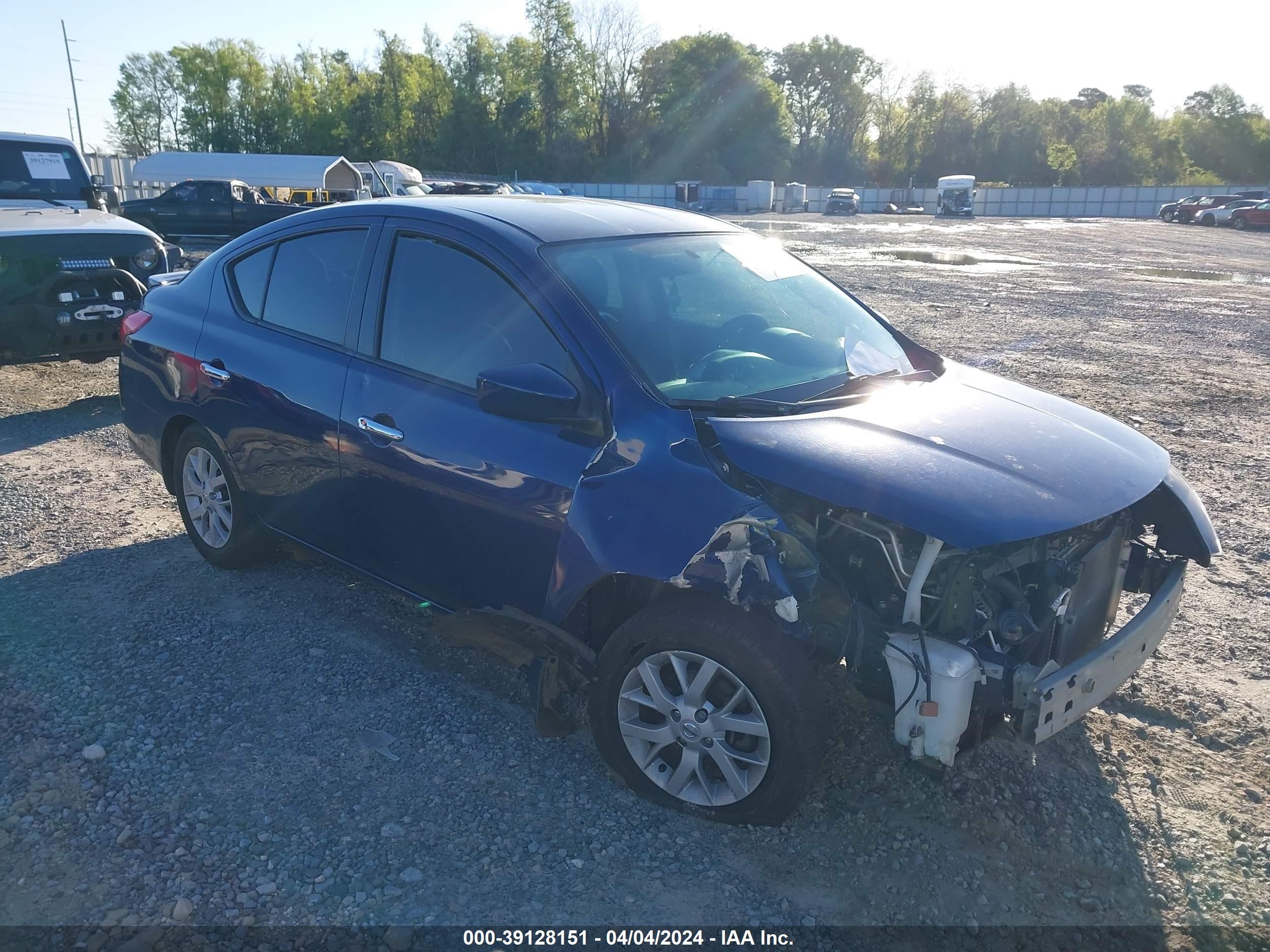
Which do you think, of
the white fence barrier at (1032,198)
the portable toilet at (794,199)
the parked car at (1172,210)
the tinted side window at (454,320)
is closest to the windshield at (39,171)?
the tinted side window at (454,320)

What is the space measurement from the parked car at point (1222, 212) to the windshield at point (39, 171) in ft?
165

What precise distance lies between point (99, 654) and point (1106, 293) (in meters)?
17.9

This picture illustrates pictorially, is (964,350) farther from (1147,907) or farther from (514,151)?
(514,151)

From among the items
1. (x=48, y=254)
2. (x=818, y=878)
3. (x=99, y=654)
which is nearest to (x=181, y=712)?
(x=99, y=654)

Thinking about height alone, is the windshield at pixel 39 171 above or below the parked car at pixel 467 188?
above

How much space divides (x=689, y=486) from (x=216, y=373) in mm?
2670

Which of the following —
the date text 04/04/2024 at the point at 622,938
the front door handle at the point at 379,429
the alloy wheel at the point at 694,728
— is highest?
the front door handle at the point at 379,429

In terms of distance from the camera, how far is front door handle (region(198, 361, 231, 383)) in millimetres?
4312

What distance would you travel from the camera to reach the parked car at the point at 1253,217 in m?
42.5

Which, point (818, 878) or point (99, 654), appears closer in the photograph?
point (818, 878)

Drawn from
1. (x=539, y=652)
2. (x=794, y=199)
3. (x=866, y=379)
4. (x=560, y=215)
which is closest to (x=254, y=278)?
(x=560, y=215)

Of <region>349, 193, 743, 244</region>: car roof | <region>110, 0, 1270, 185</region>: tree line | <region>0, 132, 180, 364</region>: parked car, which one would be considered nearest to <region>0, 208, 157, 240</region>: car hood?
<region>0, 132, 180, 364</region>: parked car

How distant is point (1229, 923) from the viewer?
2643mm

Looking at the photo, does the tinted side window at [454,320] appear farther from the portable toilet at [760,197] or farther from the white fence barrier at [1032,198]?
the portable toilet at [760,197]
